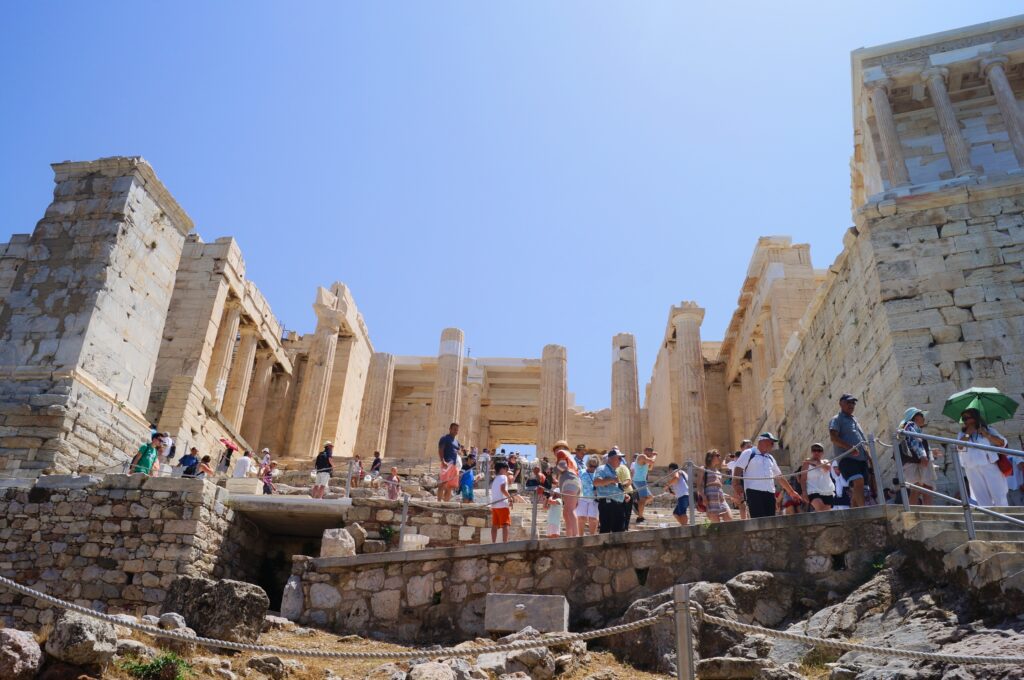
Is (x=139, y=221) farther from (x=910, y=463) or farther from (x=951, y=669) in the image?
(x=951, y=669)

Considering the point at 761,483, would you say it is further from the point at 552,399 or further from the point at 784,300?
the point at 552,399

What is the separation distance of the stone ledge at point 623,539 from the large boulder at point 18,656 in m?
4.12

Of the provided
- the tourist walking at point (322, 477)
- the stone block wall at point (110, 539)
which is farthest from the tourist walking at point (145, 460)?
the tourist walking at point (322, 477)

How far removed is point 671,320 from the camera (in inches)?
1241

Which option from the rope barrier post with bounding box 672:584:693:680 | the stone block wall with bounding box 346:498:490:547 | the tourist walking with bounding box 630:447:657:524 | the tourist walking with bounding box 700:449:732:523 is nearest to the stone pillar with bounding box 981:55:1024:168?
the tourist walking with bounding box 630:447:657:524

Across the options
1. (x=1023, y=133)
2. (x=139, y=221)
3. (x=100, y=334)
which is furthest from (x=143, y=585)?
(x=1023, y=133)

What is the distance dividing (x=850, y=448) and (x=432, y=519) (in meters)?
5.65

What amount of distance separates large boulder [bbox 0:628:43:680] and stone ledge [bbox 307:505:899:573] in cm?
412

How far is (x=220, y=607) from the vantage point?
710 cm

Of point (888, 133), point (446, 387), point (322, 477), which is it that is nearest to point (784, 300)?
point (888, 133)

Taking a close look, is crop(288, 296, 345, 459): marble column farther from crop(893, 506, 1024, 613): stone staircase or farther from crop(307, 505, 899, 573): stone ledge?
A: crop(893, 506, 1024, 613): stone staircase

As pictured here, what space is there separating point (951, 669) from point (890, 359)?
8.61m

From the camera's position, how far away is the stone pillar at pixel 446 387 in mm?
30922

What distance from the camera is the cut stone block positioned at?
7.69m
